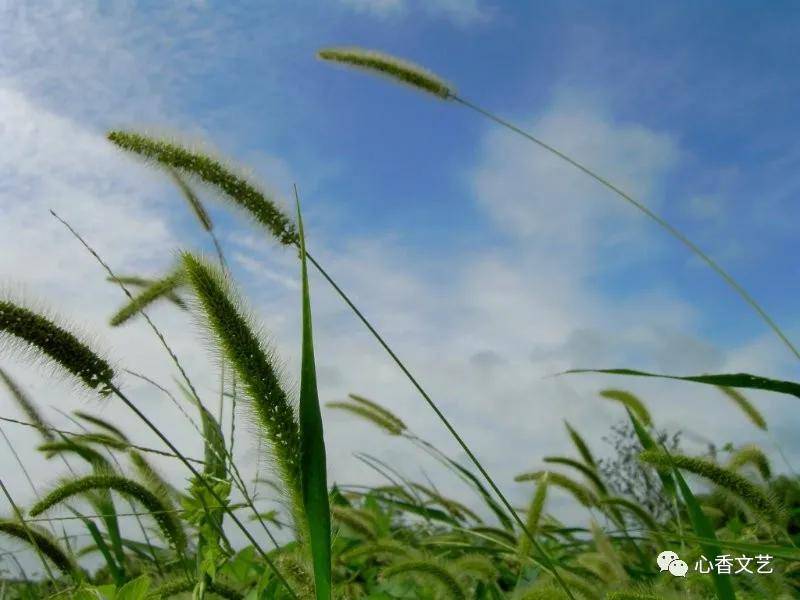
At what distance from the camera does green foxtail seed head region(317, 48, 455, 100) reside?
3916mm

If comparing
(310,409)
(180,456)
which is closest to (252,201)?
(180,456)

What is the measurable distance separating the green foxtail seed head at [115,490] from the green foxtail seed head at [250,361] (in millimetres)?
990

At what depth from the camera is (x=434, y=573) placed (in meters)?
2.56

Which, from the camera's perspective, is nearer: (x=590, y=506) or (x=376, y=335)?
(x=376, y=335)

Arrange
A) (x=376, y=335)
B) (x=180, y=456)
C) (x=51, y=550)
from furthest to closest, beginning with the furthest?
(x=51, y=550), (x=376, y=335), (x=180, y=456)

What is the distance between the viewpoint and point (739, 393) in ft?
15.0

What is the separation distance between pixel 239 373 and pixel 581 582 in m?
1.28

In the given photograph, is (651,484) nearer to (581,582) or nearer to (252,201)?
(581,582)

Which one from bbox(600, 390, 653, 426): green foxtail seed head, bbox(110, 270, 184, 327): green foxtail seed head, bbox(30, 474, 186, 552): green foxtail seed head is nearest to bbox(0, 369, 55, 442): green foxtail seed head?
bbox(110, 270, 184, 327): green foxtail seed head

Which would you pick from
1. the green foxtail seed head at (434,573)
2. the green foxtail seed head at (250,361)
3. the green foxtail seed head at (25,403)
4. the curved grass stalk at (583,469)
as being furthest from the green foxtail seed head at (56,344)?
the curved grass stalk at (583,469)

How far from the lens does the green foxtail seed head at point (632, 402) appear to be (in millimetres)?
3900

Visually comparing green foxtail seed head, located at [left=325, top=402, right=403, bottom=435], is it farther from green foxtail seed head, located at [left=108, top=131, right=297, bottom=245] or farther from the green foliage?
the green foliage

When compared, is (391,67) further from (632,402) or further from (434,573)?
(434,573)

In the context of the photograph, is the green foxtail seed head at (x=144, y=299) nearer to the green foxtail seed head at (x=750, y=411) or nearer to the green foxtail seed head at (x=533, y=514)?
the green foxtail seed head at (x=533, y=514)
